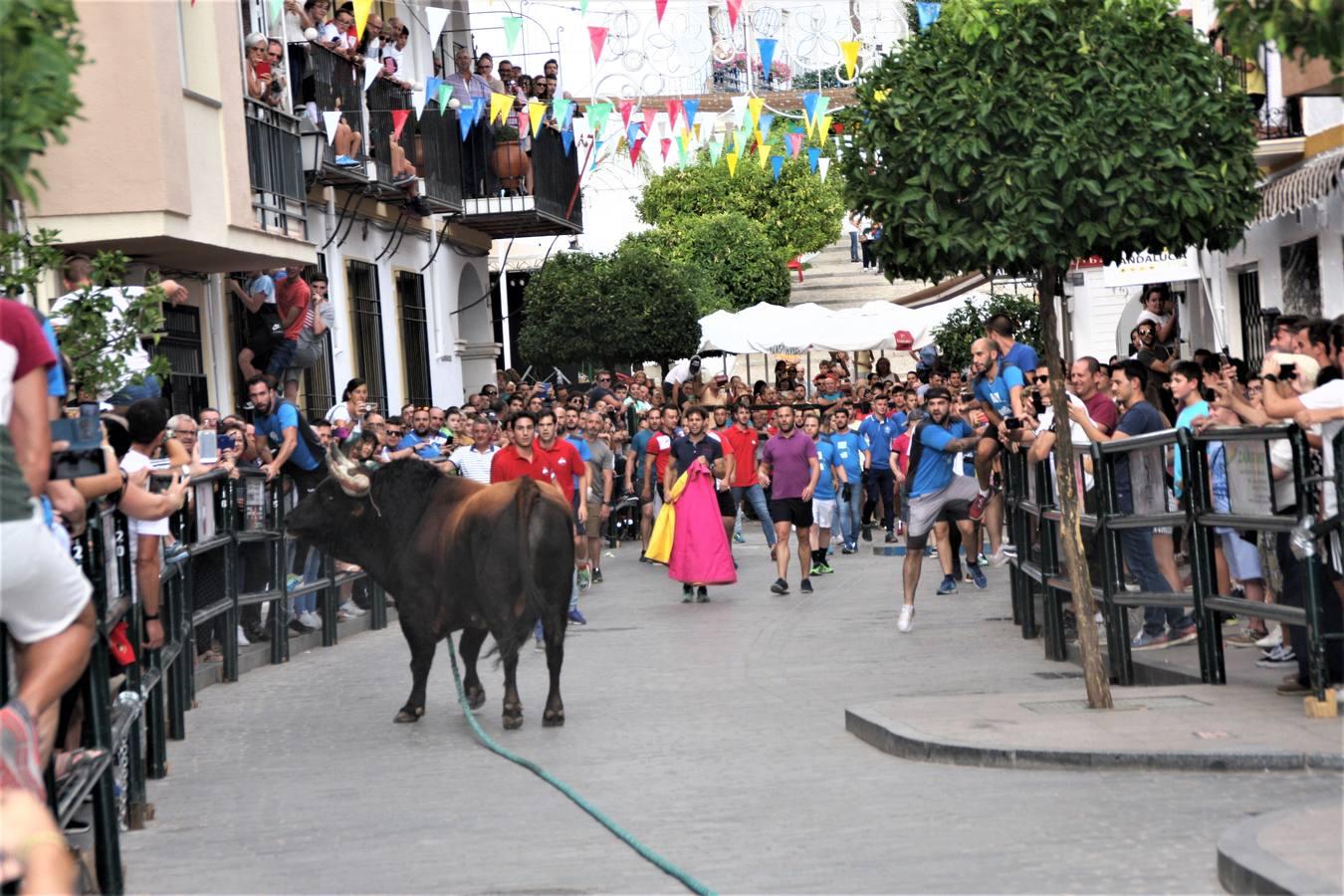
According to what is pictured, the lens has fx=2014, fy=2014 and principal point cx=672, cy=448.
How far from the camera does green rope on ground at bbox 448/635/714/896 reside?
712 centimetres

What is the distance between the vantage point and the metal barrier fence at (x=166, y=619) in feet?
23.1

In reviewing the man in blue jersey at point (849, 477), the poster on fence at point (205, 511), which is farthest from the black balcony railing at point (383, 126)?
the poster on fence at point (205, 511)

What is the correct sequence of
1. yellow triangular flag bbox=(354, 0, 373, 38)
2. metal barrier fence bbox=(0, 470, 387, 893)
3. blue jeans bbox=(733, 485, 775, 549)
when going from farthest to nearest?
blue jeans bbox=(733, 485, 775, 549), yellow triangular flag bbox=(354, 0, 373, 38), metal barrier fence bbox=(0, 470, 387, 893)

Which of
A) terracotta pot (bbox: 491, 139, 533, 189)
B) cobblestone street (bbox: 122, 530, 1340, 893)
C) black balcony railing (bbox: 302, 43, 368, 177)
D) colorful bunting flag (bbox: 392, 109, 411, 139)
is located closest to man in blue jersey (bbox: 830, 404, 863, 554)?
colorful bunting flag (bbox: 392, 109, 411, 139)

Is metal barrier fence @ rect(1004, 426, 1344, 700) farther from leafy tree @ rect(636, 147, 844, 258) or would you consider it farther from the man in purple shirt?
leafy tree @ rect(636, 147, 844, 258)

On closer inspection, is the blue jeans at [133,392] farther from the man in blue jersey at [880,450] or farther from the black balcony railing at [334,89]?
the man in blue jersey at [880,450]

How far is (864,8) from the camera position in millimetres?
72812

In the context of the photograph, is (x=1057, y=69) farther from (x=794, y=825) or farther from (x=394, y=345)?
(x=394, y=345)

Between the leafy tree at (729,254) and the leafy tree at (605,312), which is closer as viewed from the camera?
the leafy tree at (605,312)

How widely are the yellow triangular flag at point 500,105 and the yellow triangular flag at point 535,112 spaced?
29cm

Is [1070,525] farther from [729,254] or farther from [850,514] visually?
[729,254]

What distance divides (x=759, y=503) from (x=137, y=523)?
1461cm

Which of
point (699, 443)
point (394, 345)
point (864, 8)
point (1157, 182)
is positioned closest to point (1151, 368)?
point (699, 443)

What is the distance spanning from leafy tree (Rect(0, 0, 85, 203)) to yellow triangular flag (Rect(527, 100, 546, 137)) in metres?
23.4
